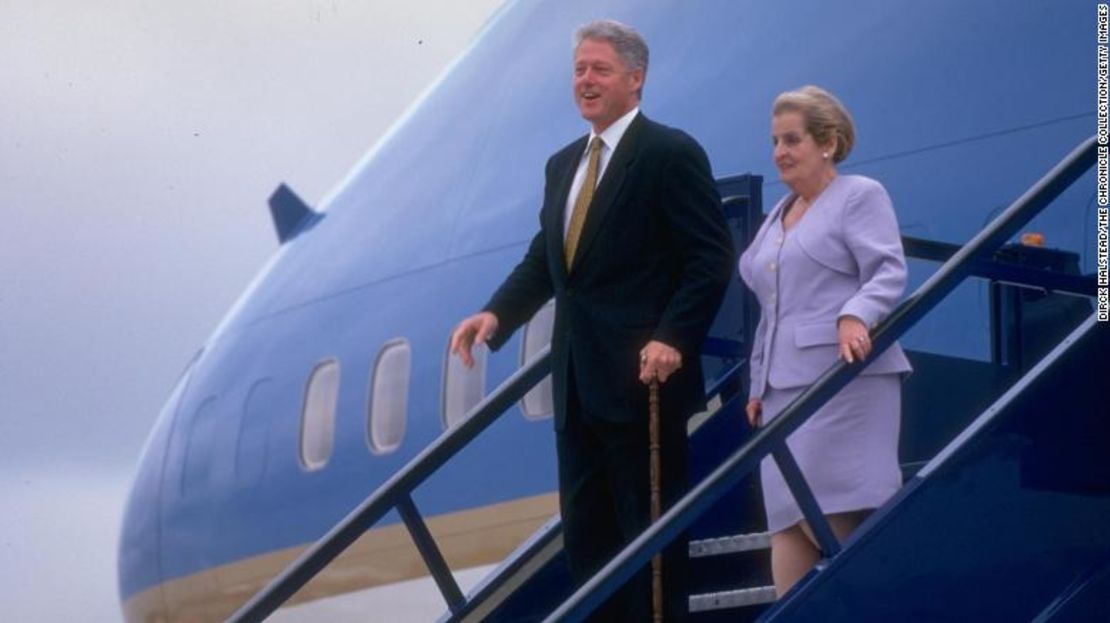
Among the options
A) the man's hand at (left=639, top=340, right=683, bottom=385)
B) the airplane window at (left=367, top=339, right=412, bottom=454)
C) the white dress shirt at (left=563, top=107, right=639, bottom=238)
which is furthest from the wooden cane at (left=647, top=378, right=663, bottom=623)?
the airplane window at (left=367, top=339, right=412, bottom=454)

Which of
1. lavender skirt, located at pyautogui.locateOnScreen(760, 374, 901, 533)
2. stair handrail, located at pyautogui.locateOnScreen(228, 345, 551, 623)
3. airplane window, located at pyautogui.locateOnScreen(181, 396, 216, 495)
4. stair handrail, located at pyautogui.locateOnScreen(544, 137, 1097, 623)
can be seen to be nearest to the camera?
stair handrail, located at pyautogui.locateOnScreen(544, 137, 1097, 623)

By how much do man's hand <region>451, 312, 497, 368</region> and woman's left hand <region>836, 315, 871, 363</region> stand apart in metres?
0.92

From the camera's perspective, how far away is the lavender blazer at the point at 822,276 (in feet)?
13.7

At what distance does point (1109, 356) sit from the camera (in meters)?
4.09

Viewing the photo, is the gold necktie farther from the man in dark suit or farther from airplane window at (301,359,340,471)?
airplane window at (301,359,340,471)

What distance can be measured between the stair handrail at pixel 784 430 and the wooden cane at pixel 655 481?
0.08 m

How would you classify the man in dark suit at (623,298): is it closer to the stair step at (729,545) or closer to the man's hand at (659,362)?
the man's hand at (659,362)

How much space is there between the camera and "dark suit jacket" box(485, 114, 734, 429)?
14.0 ft

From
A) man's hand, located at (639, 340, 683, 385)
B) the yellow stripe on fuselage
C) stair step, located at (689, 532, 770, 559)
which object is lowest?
the yellow stripe on fuselage

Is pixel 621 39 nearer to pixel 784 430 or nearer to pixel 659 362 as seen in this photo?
pixel 659 362

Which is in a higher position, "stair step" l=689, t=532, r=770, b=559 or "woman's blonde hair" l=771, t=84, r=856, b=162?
"woman's blonde hair" l=771, t=84, r=856, b=162

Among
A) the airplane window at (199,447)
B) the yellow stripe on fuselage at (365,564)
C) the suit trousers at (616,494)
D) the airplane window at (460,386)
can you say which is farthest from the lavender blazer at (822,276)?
the airplane window at (199,447)

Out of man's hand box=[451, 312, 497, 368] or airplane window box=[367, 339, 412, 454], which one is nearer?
man's hand box=[451, 312, 497, 368]

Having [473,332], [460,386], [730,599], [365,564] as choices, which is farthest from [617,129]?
[365,564]
